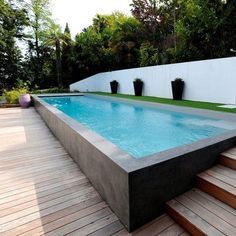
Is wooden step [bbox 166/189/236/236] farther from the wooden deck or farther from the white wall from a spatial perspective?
the white wall

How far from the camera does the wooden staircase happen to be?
1937mm

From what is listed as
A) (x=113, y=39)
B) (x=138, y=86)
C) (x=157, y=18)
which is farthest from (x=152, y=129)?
(x=113, y=39)

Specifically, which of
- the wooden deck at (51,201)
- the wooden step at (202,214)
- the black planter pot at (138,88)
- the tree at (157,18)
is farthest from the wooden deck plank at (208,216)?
the tree at (157,18)

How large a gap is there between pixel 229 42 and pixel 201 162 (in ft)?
32.0

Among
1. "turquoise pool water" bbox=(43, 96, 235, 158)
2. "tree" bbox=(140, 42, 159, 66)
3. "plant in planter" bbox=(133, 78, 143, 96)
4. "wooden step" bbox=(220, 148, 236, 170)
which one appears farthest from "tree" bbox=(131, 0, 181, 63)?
"wooden step" bbox=(220, 148, 236, 170)

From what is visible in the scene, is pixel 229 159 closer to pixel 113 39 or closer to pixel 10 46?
pixel 113 39

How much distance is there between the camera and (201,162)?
2615mm

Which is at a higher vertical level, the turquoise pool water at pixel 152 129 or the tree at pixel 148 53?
the tree at pixel 148 53

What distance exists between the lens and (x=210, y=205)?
7.31 ft

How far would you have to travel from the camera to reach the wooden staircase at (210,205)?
1937 mm

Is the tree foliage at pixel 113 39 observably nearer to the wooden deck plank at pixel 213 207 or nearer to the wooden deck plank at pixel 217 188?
the wooden deck plank at pixel 217 188

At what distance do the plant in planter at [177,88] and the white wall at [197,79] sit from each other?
18 centimetres

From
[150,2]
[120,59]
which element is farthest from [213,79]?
[120,59]

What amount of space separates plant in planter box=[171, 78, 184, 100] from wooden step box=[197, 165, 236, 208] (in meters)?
6.56
